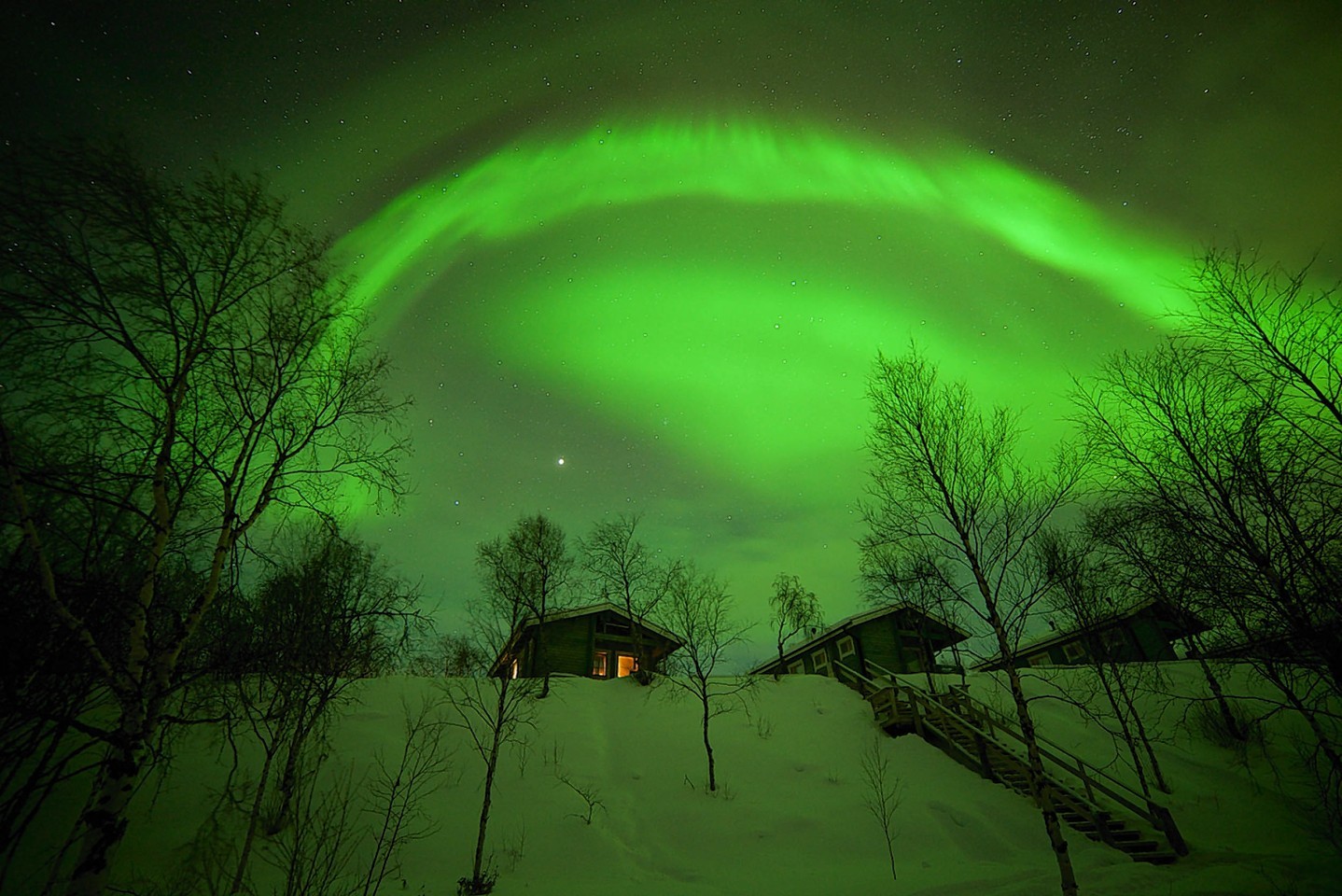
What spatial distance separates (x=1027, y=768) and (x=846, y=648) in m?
22.0

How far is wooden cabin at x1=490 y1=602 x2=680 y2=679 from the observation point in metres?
29.6

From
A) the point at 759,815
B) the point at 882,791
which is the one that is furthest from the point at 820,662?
the point at 759,815

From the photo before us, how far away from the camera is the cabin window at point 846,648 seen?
3325 centimetres

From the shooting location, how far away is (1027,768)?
1277 cm

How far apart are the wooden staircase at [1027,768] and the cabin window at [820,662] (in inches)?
398

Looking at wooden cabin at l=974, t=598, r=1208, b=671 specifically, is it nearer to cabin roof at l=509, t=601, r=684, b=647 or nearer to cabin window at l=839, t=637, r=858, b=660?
cabin window at l=839, t=637, r=858, b=660

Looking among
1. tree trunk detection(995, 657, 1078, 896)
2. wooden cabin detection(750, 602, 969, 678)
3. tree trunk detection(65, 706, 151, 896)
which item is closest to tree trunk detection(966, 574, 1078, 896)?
tree trunk detection(995, 657, 1078, 896)

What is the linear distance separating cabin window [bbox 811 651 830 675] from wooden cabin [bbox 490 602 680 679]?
416 inches

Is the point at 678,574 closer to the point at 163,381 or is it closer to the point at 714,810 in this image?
the point at 714,810

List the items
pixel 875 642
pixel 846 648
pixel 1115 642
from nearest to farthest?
pixel 1115 642 < pixel 875 642 < pixel 846 648

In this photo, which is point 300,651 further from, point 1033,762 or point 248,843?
point 1033,762

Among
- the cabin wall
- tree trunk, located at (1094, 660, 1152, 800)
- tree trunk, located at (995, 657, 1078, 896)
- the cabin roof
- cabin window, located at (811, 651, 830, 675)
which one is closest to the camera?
tree trunk, located at (995, 657, 1078, 896)

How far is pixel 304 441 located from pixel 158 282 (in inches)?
114

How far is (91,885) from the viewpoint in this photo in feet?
16.7
